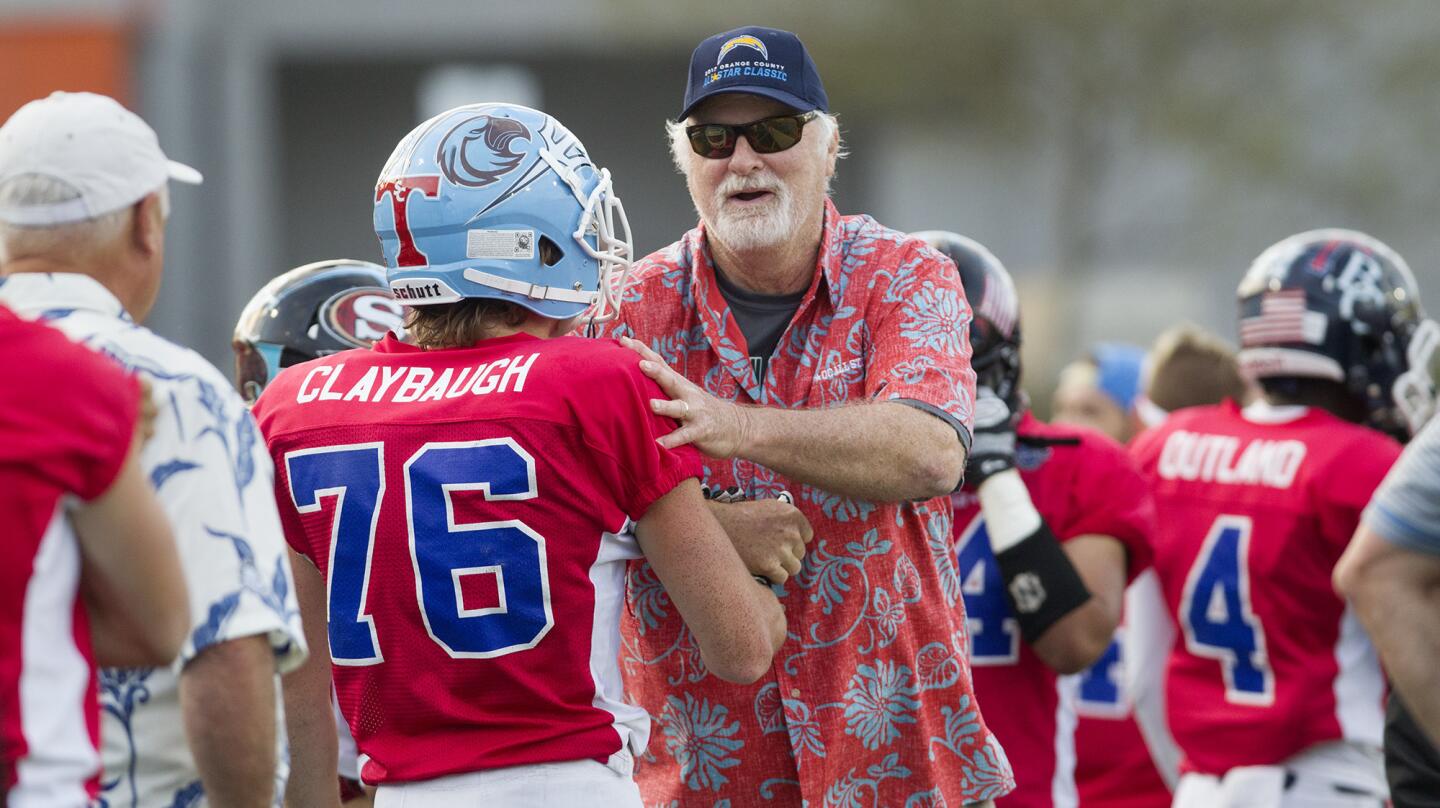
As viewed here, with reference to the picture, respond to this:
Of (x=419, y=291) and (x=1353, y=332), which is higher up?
(x=419, y=291)

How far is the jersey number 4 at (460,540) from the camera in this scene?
3199 mm

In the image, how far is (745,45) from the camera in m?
4.18

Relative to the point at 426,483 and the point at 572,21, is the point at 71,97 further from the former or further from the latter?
the point at 572,21

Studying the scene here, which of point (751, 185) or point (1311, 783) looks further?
point (1311, 783)

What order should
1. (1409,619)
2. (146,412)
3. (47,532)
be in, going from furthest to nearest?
(1409,619) < (146,412) < (47,532)

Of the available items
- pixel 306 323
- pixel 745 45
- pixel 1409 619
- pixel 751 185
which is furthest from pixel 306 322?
pixel 1409 619

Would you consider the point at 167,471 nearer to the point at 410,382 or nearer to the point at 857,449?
the point at 410,382

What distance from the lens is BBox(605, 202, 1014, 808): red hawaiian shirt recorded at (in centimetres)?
402

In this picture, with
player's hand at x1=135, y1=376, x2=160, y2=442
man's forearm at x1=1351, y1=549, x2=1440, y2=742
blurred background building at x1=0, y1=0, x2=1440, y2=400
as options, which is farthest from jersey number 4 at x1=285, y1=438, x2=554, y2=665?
blurred background building at x1=0, y1=0, x2=1440, y2=400

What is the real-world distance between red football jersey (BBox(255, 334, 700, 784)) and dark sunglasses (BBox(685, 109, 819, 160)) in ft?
3.42

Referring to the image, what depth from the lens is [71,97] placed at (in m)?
3.13

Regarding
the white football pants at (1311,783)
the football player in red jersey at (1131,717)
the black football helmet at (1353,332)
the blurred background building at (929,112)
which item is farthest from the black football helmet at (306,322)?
the blurred background building at (929,112)

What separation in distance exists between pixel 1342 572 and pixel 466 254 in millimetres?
1953

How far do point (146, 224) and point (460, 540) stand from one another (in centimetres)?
78
